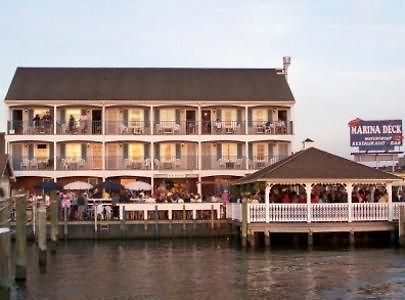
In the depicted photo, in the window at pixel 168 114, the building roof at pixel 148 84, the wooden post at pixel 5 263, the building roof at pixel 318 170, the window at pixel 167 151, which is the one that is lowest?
the wooden post at pixel 5 263

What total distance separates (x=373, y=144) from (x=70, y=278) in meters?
32.6

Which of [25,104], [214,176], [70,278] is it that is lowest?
[70,278]

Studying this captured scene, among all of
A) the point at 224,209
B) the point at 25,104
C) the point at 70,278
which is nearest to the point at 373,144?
the point at 224,209

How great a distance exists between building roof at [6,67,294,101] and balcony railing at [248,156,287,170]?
4397 millimetres

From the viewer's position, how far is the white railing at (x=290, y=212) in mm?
39281

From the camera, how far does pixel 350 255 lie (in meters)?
35.8

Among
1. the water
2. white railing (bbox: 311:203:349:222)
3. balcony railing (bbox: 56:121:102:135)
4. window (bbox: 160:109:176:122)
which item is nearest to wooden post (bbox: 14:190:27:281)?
the water

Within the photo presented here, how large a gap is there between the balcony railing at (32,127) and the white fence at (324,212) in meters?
24.3

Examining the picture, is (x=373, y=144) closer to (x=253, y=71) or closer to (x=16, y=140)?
(x=253, y=71)

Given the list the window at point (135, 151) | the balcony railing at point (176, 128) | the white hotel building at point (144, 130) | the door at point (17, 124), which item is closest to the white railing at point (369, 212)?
the white hotel building at point (144, 130)

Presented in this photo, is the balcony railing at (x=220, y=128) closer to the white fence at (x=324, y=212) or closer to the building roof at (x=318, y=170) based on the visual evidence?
the building roof at (x=318, y=170)

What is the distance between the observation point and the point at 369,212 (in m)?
39.9

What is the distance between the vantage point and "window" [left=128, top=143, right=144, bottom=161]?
6028 centimetres

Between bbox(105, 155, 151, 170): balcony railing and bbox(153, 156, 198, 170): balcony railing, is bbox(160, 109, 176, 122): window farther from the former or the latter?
bbox(105, 155, 151, 170): balcony railing
